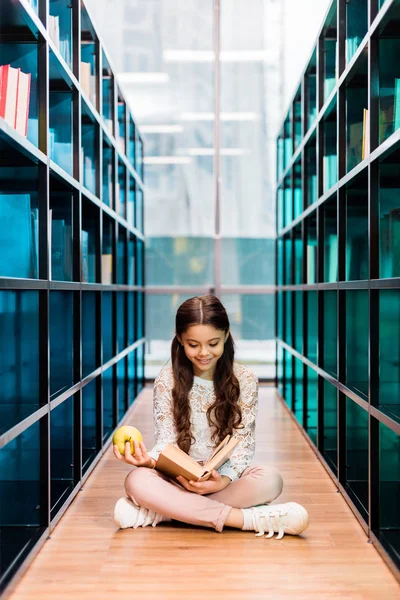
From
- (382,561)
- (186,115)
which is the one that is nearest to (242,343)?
(186,115)

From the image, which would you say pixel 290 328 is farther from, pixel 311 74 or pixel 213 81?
pixel 213 81

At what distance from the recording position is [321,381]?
10.4 feet

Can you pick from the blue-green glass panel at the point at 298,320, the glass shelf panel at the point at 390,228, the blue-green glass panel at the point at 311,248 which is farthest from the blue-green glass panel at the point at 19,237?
the blue-green glass panel at the point at 298,320

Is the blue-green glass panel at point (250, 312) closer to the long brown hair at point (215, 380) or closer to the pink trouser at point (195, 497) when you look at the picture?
the long brown hair at point (215, 380)

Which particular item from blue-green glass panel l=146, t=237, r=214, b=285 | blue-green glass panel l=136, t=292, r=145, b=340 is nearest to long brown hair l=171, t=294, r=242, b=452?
blue-green glass panel l=136, t=292, r=145, b=340

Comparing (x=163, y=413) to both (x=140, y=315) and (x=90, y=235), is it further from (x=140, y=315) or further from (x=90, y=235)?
(x=140, y=315)

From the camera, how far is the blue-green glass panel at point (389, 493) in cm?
211

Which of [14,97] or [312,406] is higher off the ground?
[14,97]

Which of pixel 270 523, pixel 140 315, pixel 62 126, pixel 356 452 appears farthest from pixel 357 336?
pixel 140 315

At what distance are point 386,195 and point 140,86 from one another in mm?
3868

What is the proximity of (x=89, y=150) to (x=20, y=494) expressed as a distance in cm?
171

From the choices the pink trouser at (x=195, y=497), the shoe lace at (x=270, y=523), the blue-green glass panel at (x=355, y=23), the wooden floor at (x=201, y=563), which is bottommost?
the wooden floor at (x=201, y=563)

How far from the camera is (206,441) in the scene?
248 centimetres

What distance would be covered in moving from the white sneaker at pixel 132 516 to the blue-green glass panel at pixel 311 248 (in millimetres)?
1668
